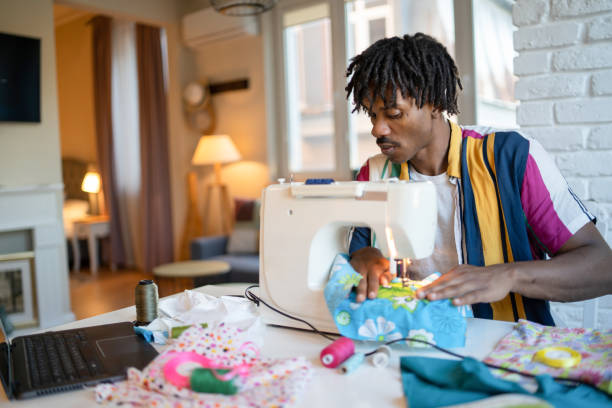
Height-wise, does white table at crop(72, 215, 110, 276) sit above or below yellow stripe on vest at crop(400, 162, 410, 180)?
below

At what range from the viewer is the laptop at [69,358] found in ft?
2.72

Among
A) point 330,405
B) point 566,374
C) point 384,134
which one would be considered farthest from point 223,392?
point 384,134

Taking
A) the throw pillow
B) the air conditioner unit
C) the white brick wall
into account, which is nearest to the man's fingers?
the white brick wall

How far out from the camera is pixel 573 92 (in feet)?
5.21

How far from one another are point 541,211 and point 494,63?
2.11 m

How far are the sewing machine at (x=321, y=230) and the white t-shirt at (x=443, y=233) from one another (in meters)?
0.30

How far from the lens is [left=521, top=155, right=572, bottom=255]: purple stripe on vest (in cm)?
118

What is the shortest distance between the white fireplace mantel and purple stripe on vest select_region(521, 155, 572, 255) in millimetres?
3106

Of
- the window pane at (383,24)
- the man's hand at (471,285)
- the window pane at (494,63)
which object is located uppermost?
the window pane at (383,24)

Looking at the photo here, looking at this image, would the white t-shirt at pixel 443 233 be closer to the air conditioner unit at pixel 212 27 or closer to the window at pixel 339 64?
the window at pixel 339 64

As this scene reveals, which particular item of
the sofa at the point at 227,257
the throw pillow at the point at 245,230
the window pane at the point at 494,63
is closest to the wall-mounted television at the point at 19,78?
the sofa at the point at 227,257

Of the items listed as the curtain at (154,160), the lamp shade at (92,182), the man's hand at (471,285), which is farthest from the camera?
the lamp shade at (92,182)

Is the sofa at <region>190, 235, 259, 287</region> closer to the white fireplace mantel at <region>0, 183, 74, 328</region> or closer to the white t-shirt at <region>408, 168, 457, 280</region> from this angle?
the white fireplace mantel at <region>0, 183, 74, 328</region>

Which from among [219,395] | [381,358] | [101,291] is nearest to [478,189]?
[381,358]
